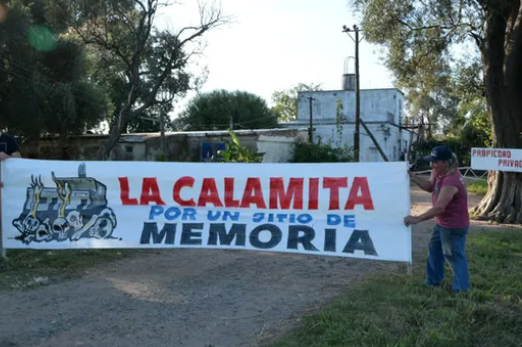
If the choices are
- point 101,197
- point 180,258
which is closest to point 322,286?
point 180,258

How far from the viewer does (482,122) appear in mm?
29234

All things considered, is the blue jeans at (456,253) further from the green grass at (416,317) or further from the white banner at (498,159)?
the white banner at (498,159)

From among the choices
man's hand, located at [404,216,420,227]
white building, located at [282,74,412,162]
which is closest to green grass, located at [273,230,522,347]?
man's hand, located at [404,216,420,227]

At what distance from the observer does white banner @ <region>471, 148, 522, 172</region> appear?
516 inches

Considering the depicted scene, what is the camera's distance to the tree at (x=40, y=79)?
25672mm

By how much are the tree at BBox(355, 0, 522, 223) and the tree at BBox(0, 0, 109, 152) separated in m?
18.3

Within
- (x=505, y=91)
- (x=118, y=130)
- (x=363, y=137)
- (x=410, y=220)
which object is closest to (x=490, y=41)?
(x=505, y=91)

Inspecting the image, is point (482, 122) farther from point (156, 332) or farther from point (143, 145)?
point (156, 332)

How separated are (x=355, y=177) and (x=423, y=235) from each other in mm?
4557

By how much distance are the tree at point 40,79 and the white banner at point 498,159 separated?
21403 millimetres

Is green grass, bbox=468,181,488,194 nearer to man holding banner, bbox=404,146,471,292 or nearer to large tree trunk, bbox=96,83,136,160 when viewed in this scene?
man holding banner, bbox=404,146,471,292

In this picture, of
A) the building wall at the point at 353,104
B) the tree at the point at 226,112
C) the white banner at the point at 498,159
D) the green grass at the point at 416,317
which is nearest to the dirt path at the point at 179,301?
the green grass at the point at 416,317

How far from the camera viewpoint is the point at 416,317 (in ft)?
16.0

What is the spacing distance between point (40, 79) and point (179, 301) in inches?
980
